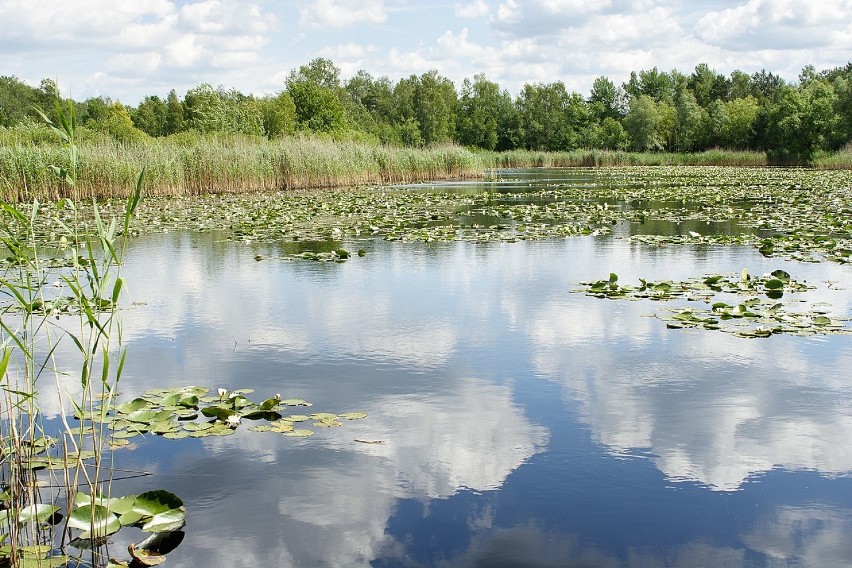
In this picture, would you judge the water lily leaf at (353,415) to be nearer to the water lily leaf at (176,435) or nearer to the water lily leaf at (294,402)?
the water lily leaf at (294,402)

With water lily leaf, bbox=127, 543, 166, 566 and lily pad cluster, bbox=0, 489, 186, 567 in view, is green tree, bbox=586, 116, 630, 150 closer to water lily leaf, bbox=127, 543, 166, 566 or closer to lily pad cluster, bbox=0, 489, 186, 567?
lily pad cluster, bbox=0, 489, 186, 567

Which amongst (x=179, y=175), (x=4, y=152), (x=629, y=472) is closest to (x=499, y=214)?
(x=179, y=175)

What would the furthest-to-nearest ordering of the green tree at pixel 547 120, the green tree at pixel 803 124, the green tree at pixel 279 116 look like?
1. the green tree at pixel 547 120
2. the green tree at pixel 803 124
3. the green tree at pixel 279 116

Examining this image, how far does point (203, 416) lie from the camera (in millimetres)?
4324

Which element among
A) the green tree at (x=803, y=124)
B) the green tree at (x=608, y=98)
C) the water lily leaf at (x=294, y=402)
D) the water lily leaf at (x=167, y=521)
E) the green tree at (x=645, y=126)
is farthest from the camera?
the green tree at (x=608, y=98)

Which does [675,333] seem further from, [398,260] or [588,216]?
[588,216]

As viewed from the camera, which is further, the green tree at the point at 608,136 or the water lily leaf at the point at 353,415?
the green tree at the point at 608,136

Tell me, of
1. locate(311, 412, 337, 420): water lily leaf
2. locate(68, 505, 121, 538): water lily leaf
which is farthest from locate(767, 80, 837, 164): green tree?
→ locate(68, 505, 121, 538): water lily leaf

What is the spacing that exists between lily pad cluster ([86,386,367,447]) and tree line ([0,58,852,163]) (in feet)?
129

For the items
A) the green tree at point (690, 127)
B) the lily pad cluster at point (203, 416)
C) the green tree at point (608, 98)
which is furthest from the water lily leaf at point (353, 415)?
the green tree at point (608, 98)

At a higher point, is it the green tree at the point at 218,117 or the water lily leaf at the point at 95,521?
the green tree at the point at 218,117

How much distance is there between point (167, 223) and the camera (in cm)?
1520

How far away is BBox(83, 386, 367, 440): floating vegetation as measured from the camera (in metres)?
4.11

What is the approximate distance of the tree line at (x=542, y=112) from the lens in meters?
52.7
